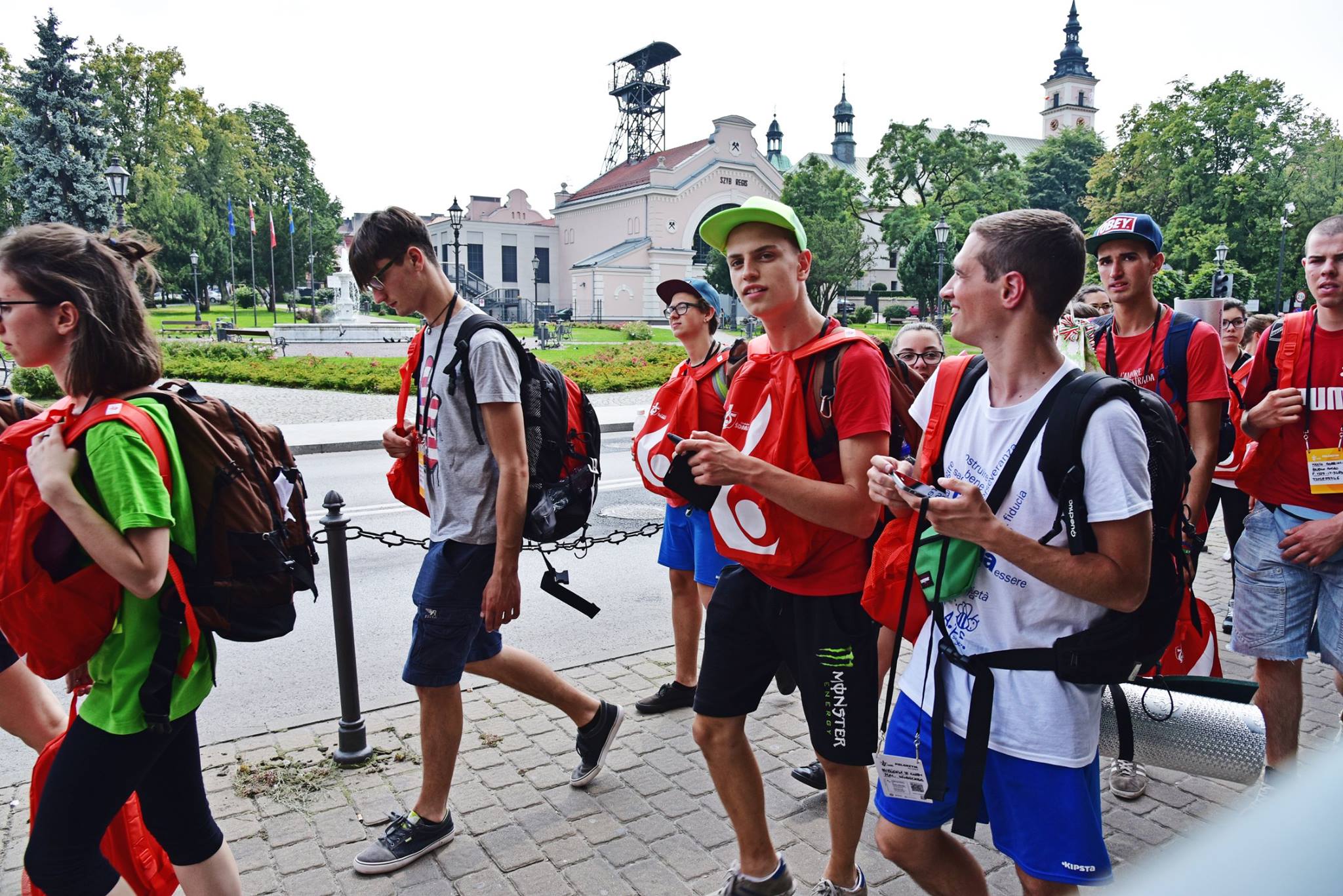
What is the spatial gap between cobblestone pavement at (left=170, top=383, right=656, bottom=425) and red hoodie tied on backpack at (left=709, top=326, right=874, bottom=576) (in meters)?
15.7

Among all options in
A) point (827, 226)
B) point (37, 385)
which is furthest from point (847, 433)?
point (827, 226)

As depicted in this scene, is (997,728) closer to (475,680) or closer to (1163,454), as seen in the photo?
(1163,454)

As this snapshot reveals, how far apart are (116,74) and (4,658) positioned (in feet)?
197

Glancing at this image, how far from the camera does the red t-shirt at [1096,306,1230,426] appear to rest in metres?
3.73

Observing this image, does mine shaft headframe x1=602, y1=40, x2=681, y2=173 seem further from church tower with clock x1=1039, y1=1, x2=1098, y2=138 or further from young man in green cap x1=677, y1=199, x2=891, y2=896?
young man in green cap x1=677, y1=199, x2=891, y2=896

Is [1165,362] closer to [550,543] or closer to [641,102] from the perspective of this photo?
[550,543]

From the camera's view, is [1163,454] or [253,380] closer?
[1163,454]

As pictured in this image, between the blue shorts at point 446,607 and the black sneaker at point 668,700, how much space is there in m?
1.57

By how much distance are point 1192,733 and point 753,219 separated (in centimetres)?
191

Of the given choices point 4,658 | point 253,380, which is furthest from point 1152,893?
point 253,380

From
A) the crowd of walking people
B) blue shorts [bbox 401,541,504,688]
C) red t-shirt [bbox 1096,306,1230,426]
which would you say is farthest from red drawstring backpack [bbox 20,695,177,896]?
red t-shirt [bbox 1096,306,1230,426]

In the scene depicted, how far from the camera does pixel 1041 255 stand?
7.09 feet

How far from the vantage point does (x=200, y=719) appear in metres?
4.77

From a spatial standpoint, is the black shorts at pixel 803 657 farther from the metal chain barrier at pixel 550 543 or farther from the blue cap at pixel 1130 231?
the blue cap at pixel 1130 231
